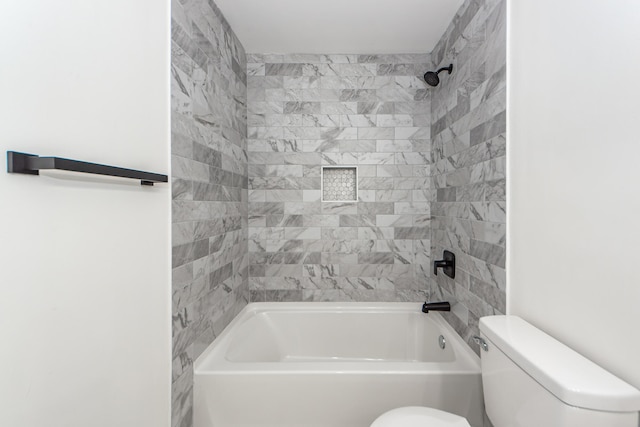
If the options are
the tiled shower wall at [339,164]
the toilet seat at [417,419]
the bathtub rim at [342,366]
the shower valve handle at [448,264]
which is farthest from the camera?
the tiled shower wall at [339,164]

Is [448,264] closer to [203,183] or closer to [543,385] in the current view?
[543,385]

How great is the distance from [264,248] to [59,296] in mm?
Result: 1614

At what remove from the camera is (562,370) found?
81 cm

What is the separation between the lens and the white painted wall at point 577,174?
78cm

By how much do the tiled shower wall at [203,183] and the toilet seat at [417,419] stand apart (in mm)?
872

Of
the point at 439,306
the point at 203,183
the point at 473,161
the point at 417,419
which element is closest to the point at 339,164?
the point at 473,161

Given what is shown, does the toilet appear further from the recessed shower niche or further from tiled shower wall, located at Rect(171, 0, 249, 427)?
the recessed shower niche

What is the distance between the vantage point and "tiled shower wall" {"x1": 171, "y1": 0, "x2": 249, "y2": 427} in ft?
4.25

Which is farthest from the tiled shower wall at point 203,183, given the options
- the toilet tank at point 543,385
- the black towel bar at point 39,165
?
the toilet tank at point 543,385

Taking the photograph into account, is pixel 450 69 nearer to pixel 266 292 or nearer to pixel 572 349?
pixel 572 349

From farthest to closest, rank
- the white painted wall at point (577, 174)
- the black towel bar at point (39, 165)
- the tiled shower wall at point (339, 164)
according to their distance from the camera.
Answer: the tiled shower wall at point (339, 164)
the white painted wall at point (577, 174)
the black towel bar at point (39, 165)

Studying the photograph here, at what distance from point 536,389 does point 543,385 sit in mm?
51

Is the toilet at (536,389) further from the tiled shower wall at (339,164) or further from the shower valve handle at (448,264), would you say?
the tiled shower wall at (339,164)

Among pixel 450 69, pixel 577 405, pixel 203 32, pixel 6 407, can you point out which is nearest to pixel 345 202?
pixel 450 69
